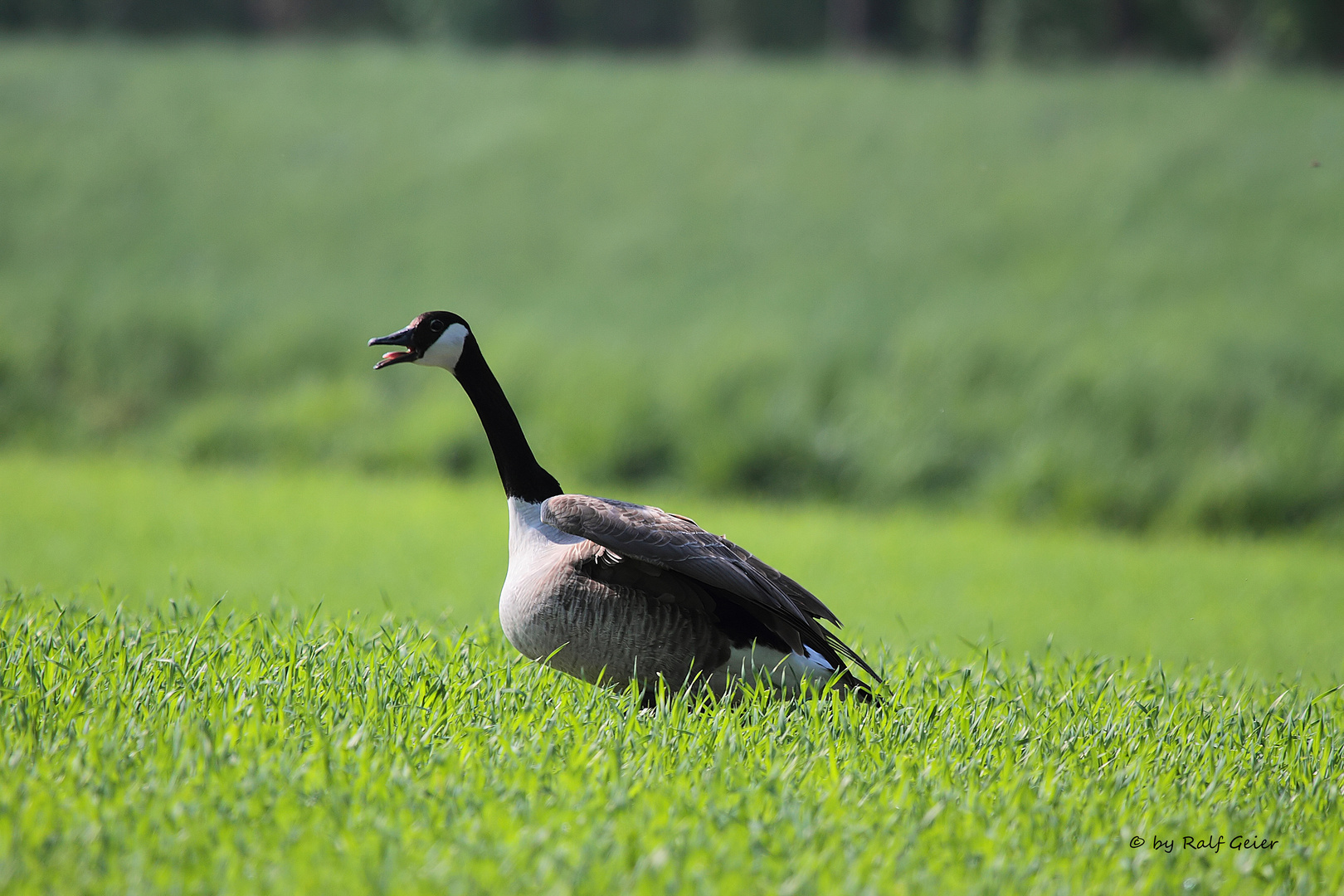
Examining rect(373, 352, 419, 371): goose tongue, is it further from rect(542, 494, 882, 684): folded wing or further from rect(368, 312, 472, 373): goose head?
rect(542, 494, 882, 684): folded wing

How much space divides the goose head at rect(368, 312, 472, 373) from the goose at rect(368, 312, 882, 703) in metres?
0.01

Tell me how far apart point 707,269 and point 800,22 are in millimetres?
27549

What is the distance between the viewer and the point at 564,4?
43500 mm

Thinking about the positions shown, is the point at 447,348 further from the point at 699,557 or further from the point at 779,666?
the point at 779,666

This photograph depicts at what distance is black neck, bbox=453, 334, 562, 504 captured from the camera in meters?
5.46

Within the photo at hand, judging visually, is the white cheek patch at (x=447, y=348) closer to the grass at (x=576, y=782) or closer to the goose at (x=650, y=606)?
the goose at (x=650, y=606)

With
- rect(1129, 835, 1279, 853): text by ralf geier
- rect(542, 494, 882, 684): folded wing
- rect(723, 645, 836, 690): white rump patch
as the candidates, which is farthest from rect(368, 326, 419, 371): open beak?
rect(1129, 835, 1279, 853): text by ralf geier

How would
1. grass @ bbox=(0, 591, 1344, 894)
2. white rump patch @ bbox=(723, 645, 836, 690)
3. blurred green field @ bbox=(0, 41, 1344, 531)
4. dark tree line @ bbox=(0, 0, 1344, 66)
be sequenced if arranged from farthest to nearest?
dark tree line @ bbox=(0, 0, 1344, 66)
blurred green field @ bbox=(0, 41, 1344, 531)
white rump patch @ bbox=(723, 645, 836, 690)
grass @ bbox=(0, 591, 1344, 894)

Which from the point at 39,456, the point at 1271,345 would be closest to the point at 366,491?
the point at 39,456

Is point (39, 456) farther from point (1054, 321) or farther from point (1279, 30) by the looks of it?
point (1279, 30)

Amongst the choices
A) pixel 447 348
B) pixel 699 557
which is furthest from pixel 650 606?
pixel 447 348

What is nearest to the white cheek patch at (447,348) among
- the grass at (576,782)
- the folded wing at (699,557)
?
the folded wing at (699,557)

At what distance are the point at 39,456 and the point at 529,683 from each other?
1349 centimetres

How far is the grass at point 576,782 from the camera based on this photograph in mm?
3316
